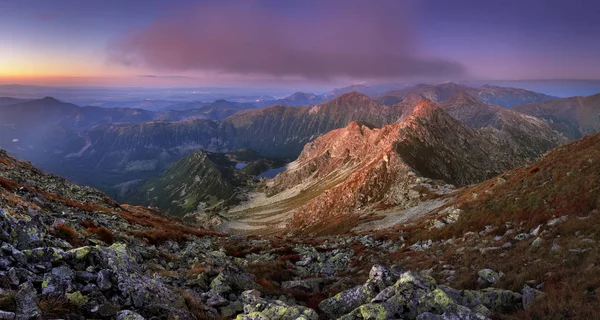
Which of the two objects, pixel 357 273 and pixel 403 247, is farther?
pixel 403 247

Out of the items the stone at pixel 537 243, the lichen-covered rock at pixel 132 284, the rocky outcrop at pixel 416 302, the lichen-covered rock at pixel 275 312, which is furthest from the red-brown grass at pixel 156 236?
the stone at pixel 537 243

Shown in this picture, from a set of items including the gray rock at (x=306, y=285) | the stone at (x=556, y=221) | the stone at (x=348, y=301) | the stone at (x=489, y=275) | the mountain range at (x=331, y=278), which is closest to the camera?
the mountain range at (x=331, y=278)

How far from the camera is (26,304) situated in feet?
31.5

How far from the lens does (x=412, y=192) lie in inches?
5084

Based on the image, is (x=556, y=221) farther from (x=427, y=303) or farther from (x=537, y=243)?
(x=427, y=303)

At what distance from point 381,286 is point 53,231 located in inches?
815

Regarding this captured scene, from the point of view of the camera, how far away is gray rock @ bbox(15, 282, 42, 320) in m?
9.27

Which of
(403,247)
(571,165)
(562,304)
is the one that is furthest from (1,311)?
(571,165)

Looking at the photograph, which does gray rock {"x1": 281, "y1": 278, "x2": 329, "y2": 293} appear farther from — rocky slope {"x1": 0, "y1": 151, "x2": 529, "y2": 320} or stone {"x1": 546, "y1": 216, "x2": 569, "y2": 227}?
stone {"x1": 546, "y1": 216, "x2": 569, "y2": 227}

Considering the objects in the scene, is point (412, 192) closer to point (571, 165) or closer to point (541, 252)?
point (571, 165)

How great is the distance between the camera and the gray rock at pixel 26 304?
9.27m

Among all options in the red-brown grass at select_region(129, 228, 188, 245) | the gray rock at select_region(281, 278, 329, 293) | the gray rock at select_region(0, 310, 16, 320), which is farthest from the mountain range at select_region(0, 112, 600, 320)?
the red-brown grass at select_region(129, 228, 188, 245)

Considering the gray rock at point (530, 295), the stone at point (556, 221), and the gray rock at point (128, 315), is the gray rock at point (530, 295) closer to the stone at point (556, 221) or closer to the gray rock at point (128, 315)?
the stone at point (556, 221)

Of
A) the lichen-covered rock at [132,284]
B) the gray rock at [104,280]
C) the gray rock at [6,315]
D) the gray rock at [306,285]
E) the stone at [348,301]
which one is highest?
the gray rock at [6,315]
